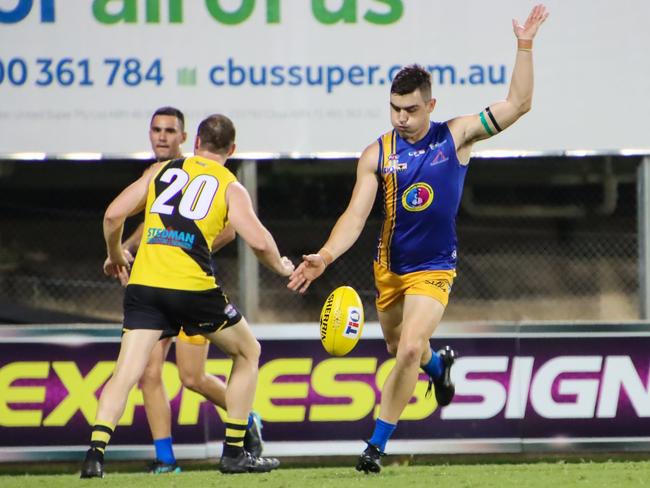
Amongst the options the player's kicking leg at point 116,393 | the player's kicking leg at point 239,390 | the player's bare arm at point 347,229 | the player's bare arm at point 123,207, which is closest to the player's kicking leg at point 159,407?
the player's kicking leg at point 239,390

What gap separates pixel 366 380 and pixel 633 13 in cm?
311

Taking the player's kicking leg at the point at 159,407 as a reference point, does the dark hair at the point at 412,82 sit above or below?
above

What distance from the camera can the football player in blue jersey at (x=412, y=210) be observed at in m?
7.06

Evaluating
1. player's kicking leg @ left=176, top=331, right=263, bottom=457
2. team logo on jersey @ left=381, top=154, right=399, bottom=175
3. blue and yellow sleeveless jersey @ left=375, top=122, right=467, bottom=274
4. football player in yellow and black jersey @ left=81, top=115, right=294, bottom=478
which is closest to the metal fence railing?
player's kicking leg @ left=176, top=331, right=263, bottom=457

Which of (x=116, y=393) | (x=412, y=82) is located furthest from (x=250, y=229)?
(x=412, y=82)

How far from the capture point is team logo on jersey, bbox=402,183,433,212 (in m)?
7.18

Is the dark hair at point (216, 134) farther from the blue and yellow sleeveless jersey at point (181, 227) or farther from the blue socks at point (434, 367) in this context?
the blue socks at point (434, 367)

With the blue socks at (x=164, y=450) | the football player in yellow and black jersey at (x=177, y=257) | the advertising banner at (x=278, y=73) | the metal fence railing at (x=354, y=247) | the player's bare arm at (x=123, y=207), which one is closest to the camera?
the football player in yellow and black jersey at (x=177, y=257)

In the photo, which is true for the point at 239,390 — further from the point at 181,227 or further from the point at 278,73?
the point at 278,73

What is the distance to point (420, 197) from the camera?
7.19 metres

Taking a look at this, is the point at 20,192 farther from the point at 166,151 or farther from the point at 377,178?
the point at 377,178

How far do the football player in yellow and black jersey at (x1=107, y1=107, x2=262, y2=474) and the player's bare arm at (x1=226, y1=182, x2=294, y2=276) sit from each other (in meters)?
0.97

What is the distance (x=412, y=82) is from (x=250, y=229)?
45.5 inches

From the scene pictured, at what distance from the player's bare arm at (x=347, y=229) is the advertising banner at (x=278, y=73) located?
1.92 m
